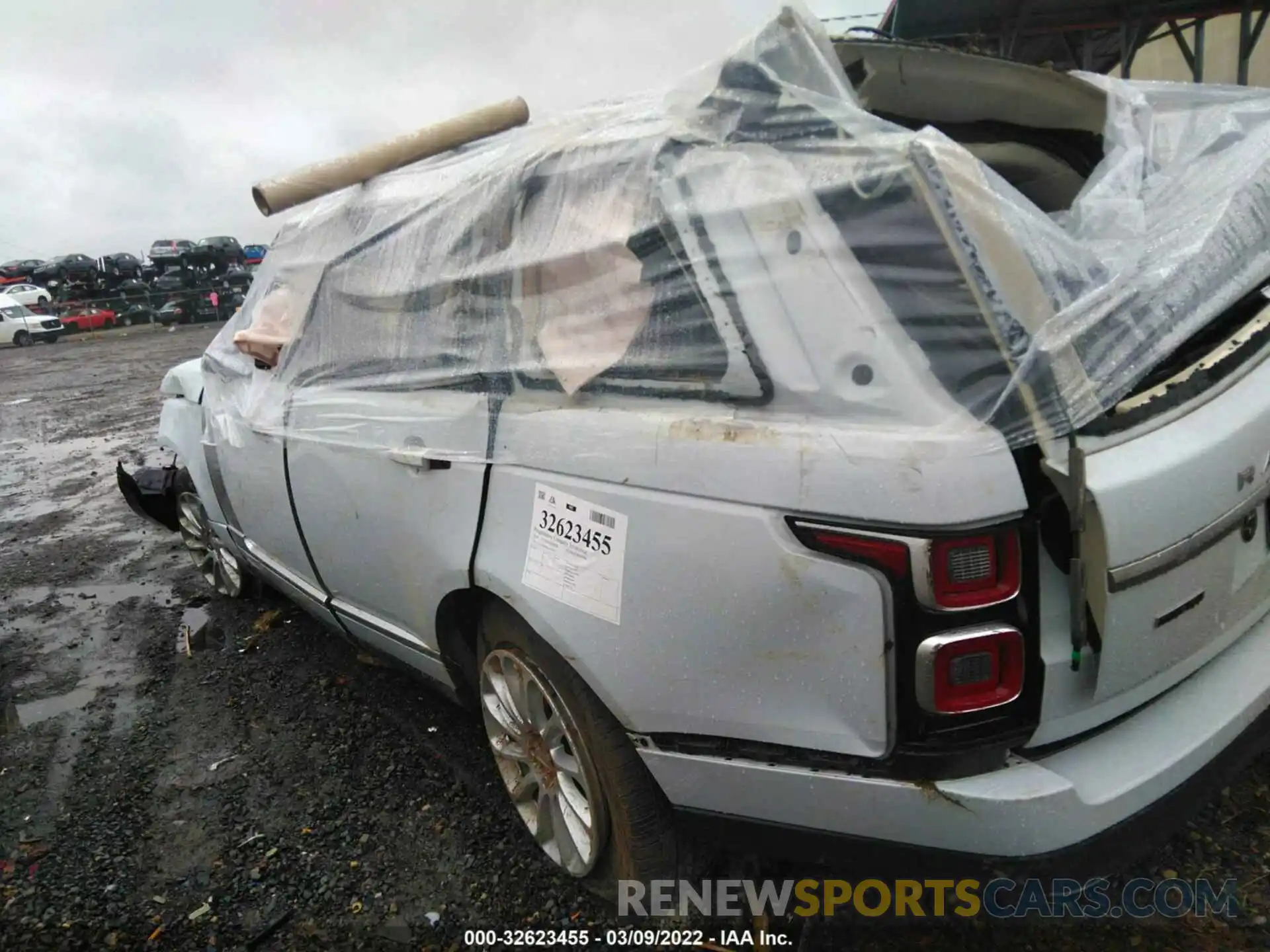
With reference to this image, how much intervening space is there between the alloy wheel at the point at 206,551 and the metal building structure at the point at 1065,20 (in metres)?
8.85

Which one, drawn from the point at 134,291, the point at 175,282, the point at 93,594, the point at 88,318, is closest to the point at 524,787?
the point at 93,594

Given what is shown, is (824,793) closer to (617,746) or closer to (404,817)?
(617,746)

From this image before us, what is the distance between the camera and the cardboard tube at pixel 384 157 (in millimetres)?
2600

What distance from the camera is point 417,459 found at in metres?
2.18

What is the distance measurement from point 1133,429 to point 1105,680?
45 centimetres

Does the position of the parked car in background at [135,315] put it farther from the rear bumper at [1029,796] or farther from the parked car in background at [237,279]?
the rear bumper at [1029,796]

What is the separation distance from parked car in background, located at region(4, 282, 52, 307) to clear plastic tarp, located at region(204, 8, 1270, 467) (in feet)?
120

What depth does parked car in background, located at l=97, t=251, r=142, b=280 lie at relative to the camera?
1340 inches

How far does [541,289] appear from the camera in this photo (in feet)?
6.69

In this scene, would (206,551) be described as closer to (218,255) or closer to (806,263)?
(806,263)

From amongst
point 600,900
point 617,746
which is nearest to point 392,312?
point 617,746

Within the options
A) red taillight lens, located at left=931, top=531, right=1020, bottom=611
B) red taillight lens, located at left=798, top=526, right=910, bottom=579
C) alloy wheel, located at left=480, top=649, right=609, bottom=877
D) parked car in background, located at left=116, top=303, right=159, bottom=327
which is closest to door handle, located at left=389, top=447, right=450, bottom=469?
alloy wheel, located at left=480, top=649, right=609, bottom=877

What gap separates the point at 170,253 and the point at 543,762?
130ft

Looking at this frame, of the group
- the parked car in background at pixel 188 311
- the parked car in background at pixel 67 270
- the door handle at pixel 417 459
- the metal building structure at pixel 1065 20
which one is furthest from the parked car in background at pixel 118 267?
the door handle at pixel 417 459
